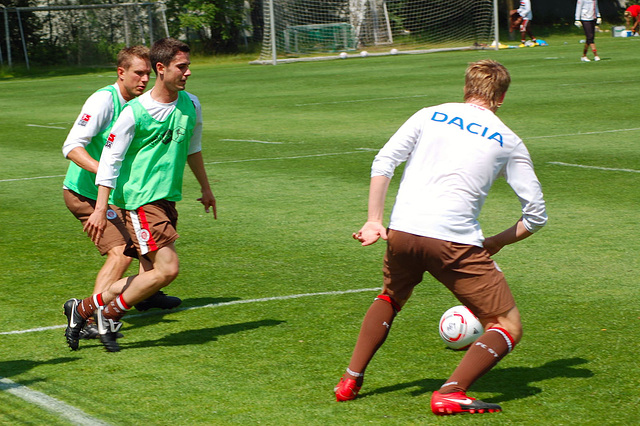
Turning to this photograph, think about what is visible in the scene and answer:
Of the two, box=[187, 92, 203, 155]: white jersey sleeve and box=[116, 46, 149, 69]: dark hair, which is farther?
box=[116, 46, 149, 69]: dark hair

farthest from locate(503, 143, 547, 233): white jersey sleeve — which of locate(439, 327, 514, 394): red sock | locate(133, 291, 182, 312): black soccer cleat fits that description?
locate(133, 291, 182, 312): black soccer cleat

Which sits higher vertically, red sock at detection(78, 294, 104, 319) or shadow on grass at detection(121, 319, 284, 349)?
red sock at detection(78, 294, 104, 319)

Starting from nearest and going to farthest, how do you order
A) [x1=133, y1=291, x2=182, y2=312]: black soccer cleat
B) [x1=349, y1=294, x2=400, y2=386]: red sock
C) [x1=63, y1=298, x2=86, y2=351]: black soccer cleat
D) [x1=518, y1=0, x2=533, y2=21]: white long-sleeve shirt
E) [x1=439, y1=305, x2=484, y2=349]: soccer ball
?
[x1=349, y1=294, x2=400, y2=386]: red sock
[x1=439, y1=305, x2=484, y2=349]: soccer ball
[x1=63, y1=298, x2=86, y2=351]: black soccer cleat
[x1=133, y1=291, x2=182, y2=312]: black soccer cleat
[x1=518, y1=0, x2=533, y2=21]: white long-sleeve shirt

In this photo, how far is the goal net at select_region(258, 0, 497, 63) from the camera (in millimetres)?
39062

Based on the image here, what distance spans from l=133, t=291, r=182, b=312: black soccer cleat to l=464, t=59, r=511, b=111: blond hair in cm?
315

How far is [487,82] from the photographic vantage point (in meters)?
4.68

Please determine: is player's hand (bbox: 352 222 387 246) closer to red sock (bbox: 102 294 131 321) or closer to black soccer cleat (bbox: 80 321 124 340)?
red sock (bbox: 102 294 131 321)

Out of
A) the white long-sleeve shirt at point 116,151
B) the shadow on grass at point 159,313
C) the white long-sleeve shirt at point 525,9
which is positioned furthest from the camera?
the white long-sleeve shirt at point 525,9

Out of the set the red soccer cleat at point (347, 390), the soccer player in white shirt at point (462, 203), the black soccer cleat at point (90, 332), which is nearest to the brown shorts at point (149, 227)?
the black soccer cleat at point (90, 332)

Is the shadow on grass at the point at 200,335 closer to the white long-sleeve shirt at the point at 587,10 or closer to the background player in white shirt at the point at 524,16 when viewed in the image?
the white long-sleeve shirt at the point at 587,10

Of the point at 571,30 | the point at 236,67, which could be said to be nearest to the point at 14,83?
the point at 236,67

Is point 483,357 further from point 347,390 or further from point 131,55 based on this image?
point 131,55

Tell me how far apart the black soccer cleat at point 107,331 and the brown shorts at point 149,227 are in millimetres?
469

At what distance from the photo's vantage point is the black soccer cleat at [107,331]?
5.98 meters
